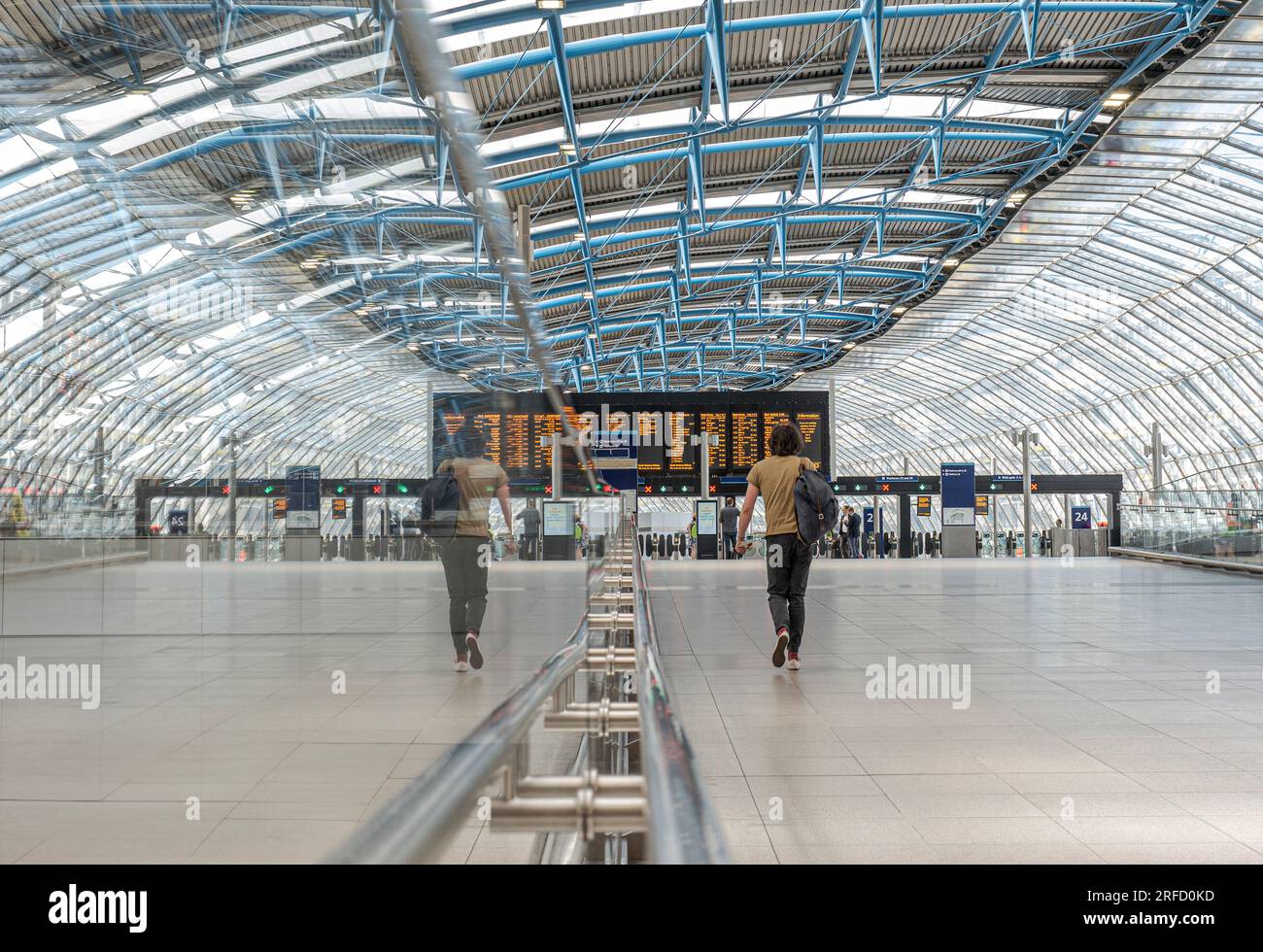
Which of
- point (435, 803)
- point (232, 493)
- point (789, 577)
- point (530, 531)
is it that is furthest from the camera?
point (789, 577)

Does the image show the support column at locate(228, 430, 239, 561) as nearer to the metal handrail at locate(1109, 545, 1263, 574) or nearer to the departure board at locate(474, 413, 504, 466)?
the departure board at locate(474, 413, 504, 466)

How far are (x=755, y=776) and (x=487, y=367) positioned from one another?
2149 millimetres

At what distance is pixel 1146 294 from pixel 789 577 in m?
33.3

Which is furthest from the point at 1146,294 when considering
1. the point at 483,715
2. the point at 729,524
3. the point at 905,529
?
the point at 483,715

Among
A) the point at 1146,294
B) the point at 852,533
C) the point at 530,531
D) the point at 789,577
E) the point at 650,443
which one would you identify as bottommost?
the point at 852,533

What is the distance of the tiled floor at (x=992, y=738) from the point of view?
328 cm

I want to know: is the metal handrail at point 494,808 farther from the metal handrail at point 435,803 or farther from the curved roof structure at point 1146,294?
the curved roof structure at point 1146,294

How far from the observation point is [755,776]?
4.11 metres

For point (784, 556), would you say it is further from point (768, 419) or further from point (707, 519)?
point (707, 519)

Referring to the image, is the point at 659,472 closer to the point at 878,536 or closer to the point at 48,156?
the point at 878,536

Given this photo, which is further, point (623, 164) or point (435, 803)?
point (623, 164)

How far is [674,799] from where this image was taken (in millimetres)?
1281

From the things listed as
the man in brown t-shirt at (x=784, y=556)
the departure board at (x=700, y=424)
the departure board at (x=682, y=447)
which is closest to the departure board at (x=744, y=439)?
the departure board at (x=700, y=424)
